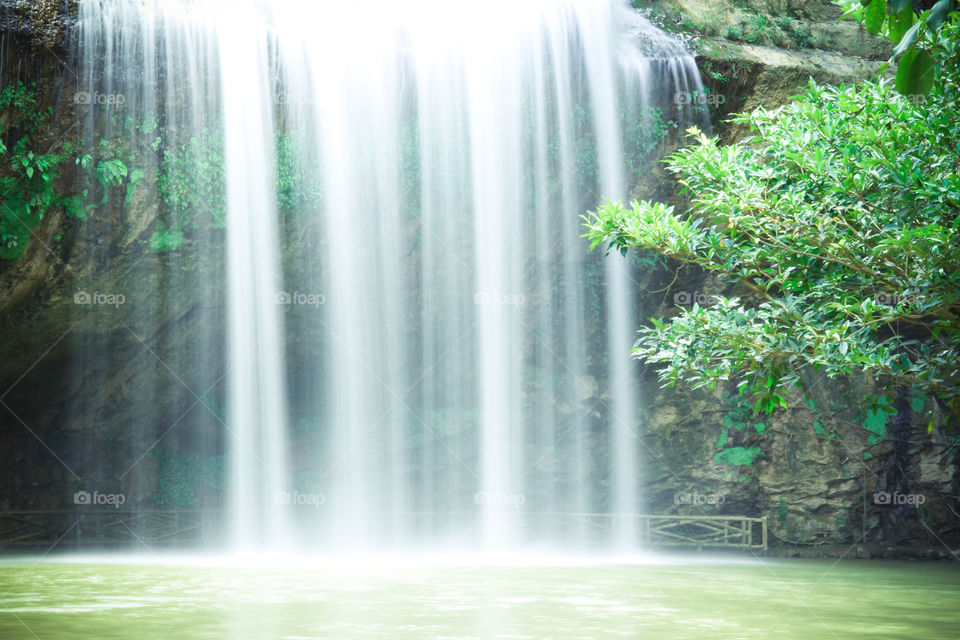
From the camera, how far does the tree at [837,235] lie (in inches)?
288

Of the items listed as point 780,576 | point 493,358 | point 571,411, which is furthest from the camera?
point 571,411

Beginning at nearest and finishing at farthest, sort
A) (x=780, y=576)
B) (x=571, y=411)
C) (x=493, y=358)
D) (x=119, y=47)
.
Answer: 1. (x=780, y=576)
2. (x=119, y=47)
3. (x=493, y=358)
4. (x=571, y=411)

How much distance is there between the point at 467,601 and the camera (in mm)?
7781

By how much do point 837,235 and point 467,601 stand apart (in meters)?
4.11

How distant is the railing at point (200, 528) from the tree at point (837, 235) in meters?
5.91

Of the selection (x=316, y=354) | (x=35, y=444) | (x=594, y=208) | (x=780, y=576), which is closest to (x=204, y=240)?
(x=316, y=354)

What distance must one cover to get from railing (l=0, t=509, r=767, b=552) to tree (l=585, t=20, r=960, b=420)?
5.91 metres

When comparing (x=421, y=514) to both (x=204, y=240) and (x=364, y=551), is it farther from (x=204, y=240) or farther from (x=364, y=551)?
(x=204, y=240)

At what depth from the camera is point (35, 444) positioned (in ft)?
49.9

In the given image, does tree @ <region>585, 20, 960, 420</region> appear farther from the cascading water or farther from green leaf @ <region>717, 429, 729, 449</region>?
green leaf @ <region>717, 429, 729, 449</region>

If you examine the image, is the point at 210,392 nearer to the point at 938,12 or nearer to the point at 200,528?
the point at 200,528

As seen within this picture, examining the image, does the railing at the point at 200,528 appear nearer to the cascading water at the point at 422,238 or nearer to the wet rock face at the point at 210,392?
the cascading water at the point at 422,238

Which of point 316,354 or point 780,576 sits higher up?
point 316,354

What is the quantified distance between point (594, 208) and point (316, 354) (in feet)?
15.4
